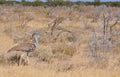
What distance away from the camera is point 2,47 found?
15992mm

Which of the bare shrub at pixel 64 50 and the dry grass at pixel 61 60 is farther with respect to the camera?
the bare shrub at pixel 64 50

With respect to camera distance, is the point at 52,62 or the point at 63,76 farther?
the point at 52,62

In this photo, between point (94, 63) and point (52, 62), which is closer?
point (94, 63)

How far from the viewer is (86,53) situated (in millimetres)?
15305

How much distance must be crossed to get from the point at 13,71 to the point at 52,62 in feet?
11.3

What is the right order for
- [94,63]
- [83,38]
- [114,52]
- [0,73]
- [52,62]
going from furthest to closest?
[83,38], [114,52], [52,62], [94,63], [0,73]

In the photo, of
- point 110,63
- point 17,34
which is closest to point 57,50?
point 110,63

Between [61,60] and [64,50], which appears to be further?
[64,50]

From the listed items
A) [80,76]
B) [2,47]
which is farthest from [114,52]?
[80,76]

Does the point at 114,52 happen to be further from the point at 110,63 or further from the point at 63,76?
the point at 63,76

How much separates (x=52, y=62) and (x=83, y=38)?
20.5 ft

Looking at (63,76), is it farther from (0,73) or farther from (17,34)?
(17,34)

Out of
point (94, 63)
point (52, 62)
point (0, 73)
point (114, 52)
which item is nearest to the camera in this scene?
point (0, 73)

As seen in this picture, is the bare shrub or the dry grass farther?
the bare shrub
